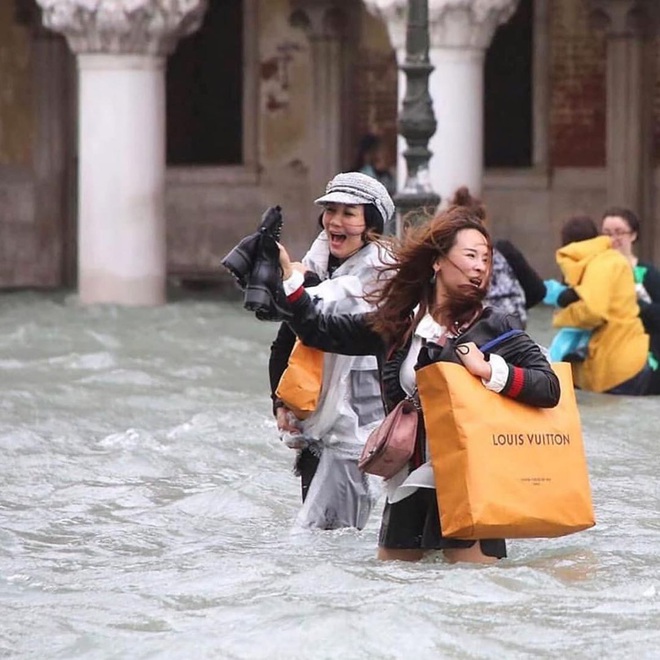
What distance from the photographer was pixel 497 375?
20.8ft

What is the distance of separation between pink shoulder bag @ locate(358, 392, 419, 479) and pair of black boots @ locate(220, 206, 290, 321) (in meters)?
0.54

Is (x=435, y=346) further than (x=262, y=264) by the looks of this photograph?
No

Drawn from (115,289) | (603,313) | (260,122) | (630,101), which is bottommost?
(115,289)

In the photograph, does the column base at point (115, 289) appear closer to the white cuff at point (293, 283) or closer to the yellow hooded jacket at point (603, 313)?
the yellow hooded jacket at point (603, 313)

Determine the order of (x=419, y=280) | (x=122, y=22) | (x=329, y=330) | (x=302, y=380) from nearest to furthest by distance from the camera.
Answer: (x=419, y=280), (x=329, y=330), (x=302, y=380), (x=122, y=22)

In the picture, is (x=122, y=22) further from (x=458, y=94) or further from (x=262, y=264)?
(x=262, y=264)

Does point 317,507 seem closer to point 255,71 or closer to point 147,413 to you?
point 147,413

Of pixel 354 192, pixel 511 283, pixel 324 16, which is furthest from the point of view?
pixel 324 16

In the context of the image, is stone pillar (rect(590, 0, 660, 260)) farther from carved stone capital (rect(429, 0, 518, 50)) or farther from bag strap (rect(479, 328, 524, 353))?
bag strap (rect(479, 328, 524, 353))

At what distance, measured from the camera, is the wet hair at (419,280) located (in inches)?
258

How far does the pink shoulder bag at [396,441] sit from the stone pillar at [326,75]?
15310 millimetres

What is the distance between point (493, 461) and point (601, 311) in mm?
6369

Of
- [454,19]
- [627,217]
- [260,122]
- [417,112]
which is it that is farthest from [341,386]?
[260,122]

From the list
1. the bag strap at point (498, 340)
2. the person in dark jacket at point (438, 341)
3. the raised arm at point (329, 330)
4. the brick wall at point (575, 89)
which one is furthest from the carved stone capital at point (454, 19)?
the bag strap at point (498, 340)
